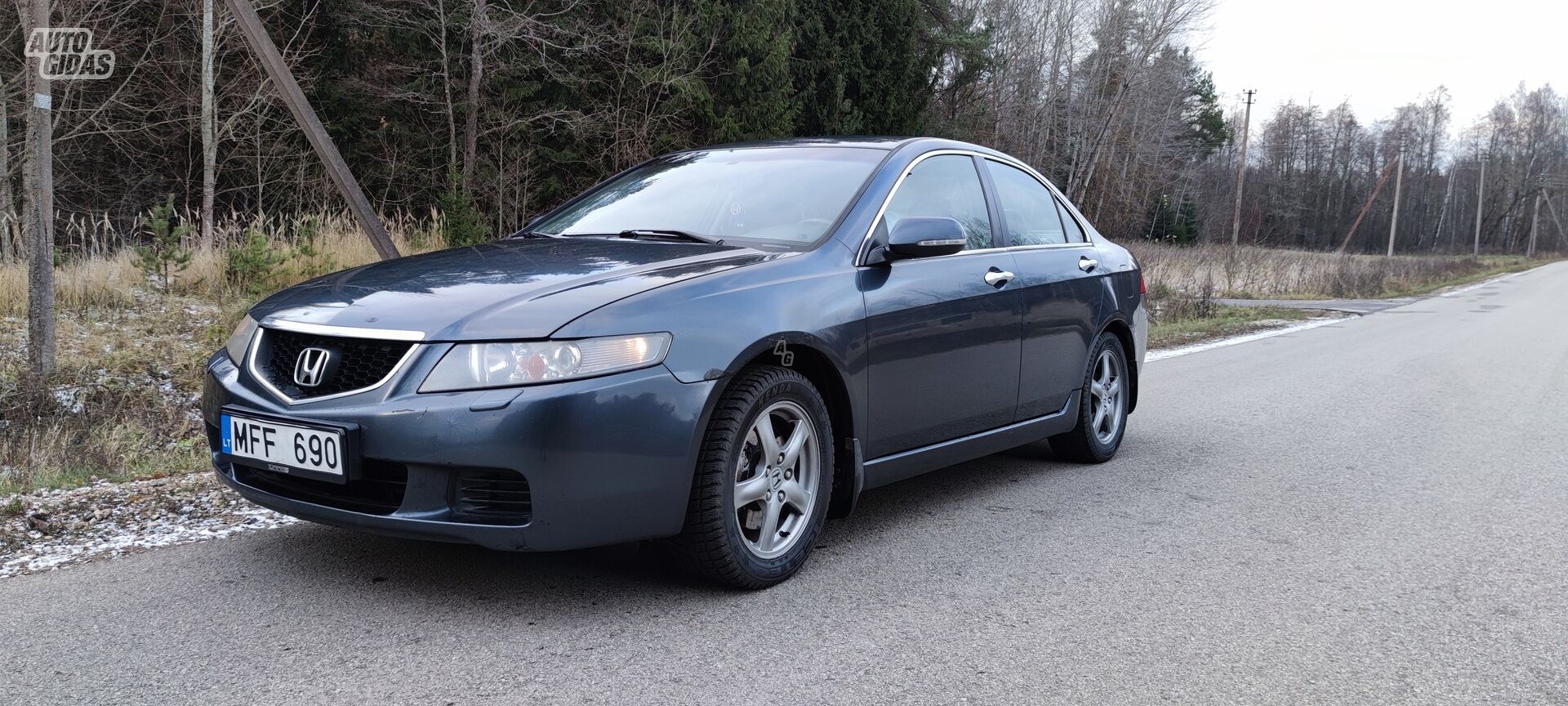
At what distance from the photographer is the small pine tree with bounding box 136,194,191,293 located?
29.0 feet

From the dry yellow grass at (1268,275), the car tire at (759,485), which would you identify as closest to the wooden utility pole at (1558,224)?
the dry yellow grass at (1268,275)

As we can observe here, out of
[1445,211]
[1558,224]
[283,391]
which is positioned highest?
[1445,211]

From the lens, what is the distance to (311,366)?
308 cm

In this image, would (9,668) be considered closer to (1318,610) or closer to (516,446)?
(516,446)

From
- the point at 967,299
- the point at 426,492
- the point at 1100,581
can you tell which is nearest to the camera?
the point at 426,492

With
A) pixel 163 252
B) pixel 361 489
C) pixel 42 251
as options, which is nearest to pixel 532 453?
pixel 361 489

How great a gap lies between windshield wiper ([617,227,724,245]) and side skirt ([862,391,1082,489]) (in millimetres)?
971

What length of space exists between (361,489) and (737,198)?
1.84 meters

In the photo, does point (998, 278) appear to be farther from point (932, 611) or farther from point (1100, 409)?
point (932, 611)

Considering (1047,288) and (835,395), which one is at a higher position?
(1047,288)

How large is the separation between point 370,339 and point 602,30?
668 inches

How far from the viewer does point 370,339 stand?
301 centimetres

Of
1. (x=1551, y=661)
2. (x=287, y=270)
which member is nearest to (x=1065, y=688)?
(x=1551, y=661)

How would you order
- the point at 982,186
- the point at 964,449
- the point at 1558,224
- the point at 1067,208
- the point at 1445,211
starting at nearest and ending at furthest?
the point at 964,449 → the point at 982,186 → the point at 1067,208 → the point at 1445,211 → the point at 1558,224
